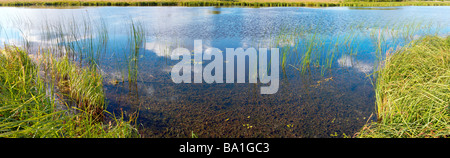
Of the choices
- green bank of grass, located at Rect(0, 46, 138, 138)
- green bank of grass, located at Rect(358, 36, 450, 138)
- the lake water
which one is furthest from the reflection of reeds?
green bank of grass, located at Rect(358, 36, 450, 138)

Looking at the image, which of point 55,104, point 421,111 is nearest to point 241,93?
point 421,111

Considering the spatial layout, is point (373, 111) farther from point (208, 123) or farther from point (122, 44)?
point (122, 44)

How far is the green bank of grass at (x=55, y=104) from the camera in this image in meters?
2.03

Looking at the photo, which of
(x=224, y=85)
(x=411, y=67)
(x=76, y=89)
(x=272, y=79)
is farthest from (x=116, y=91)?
(x=411, y=67)

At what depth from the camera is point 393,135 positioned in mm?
2168

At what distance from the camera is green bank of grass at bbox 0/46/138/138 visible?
203 centimetres

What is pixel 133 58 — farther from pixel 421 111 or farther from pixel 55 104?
pixel 421 111

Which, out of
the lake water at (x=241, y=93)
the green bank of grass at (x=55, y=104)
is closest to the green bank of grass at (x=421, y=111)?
the lake water at (x=241, y=93)

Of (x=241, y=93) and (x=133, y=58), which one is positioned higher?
(x=133, y=58)

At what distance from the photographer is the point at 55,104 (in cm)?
268

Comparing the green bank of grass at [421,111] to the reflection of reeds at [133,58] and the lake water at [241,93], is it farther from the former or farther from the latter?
the reflection of reeds at [133,58]

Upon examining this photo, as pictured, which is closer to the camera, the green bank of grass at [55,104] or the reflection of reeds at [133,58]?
the green bank of grass at [55,104]

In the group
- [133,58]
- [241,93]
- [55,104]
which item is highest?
[133,58]

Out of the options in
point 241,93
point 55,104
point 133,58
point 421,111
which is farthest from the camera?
point 133,58
